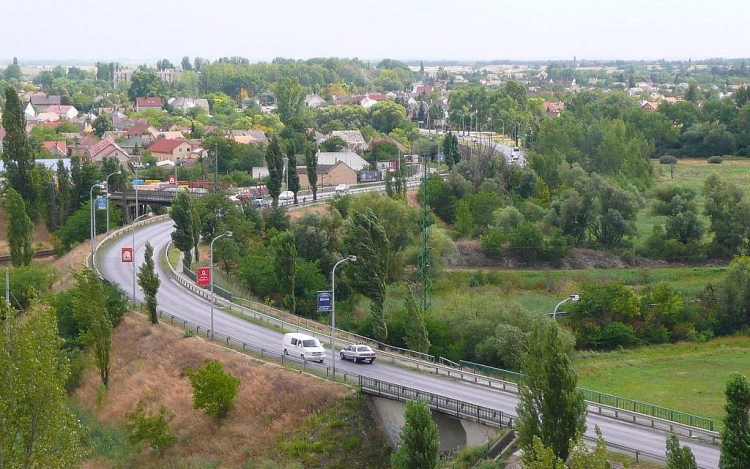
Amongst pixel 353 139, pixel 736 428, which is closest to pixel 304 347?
pixel 736 428

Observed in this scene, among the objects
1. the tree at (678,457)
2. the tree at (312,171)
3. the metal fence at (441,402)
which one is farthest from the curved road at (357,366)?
the tree at (312,171)


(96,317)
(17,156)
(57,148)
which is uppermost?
(17,156)

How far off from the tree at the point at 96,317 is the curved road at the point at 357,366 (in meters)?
5.57

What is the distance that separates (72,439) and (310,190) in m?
69.8

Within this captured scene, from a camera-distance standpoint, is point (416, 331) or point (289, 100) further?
point (289, 100)

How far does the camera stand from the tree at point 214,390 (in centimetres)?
4175

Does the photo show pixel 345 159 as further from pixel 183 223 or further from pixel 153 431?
pixel 153 431

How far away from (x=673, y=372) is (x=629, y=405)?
12.6m

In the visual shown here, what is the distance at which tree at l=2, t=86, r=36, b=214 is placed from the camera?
83000 millimetres

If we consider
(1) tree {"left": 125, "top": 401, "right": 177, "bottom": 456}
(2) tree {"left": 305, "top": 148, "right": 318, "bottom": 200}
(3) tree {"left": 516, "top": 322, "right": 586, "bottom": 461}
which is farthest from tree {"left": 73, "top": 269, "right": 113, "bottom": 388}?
(2) tree {"left": 305, "top": 148, "right": 318, "bottom": 200}

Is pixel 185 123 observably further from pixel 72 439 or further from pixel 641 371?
pixel 72 439

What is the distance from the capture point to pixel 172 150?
427ft

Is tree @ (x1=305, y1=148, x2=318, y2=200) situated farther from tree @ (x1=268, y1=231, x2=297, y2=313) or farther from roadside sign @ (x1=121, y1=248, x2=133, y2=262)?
roadside sign @ (x1=121, y1=248, x2=133, y2=262)

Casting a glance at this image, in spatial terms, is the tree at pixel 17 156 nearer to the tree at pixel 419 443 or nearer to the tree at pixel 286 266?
the tree at pixel 286 266
